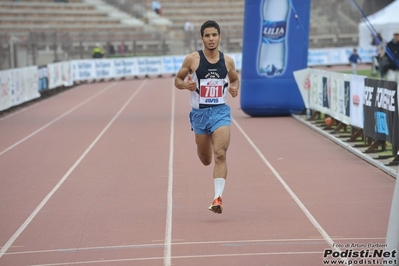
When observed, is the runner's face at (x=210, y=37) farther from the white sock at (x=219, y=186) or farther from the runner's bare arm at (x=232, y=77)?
the white sock at (x=219, y=186)

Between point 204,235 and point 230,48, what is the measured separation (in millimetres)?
45203

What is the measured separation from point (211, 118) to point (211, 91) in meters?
0.29

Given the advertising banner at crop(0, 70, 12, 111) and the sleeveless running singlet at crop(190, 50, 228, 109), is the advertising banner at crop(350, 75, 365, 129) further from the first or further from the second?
the advertising banner at crop(0, 70, 12, 111)

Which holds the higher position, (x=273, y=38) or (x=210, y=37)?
(x=210, y=37)

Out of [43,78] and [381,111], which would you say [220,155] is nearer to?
[381,111]

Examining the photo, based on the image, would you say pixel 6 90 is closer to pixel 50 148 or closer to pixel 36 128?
pixel 36 128

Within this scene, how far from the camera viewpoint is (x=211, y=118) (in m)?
9.59

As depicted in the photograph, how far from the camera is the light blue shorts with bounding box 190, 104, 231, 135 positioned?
959 centimetres

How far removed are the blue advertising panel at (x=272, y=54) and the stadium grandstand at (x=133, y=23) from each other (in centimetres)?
2045

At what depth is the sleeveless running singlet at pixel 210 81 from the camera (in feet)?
31.1

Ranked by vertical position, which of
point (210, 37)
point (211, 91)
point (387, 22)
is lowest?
point (387, 22)

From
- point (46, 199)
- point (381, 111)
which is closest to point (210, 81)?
point (46, 199)

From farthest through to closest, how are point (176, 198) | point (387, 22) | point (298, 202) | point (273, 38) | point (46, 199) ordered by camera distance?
point (387, 22) < point (273, 38) < point (46, 199) < point (176, 198) < point (298, 202)

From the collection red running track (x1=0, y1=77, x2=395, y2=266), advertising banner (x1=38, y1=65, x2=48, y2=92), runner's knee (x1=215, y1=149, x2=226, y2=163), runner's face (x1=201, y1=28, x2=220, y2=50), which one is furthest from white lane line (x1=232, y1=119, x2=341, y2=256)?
advertising banner (x1=38, y1=65, x2=48, y2=92)
